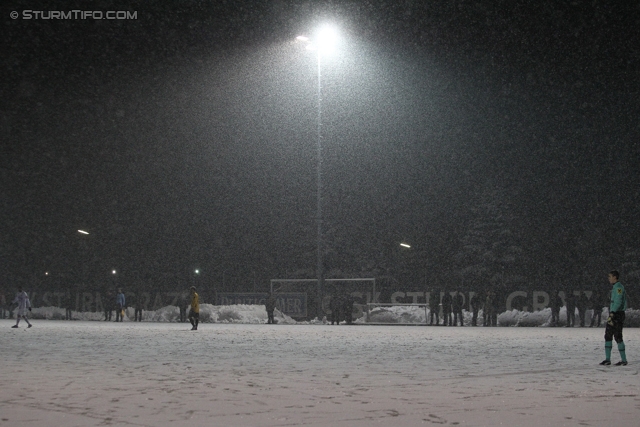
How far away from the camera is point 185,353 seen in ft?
55.4

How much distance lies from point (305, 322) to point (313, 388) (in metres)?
31.7

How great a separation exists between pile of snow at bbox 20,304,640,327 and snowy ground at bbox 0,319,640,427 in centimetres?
2078

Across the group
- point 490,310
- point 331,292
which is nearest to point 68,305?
point 331,292

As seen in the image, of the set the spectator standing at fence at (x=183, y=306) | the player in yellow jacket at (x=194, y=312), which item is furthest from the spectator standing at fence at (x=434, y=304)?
the spectator standing at fence at (x=183, y=306)

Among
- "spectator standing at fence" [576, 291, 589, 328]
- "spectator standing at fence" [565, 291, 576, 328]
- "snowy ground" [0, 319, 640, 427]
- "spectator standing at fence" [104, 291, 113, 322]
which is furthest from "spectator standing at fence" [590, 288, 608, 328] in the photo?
"spectator standing at fence" [104, 291, 113, 322]

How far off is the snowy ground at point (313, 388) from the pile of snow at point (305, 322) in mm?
20777

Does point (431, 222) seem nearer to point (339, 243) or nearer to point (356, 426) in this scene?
point (339, 243)

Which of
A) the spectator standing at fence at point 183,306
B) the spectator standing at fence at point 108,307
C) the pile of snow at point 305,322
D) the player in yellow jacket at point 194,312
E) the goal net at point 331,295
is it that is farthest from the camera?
the spectator standing at fence at point 108,307

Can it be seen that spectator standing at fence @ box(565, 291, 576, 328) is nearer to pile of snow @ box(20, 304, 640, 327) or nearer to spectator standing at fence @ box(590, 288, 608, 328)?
pile of snow @ box(20, 304, 640, 327)

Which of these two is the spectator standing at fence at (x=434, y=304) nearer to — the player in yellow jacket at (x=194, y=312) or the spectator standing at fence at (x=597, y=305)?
the spectator standing at fence at (x=597, y=305)

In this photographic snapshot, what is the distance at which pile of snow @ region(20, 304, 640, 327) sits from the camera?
1478 inches

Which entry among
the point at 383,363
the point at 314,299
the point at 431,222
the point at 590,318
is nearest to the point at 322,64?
the point at 314,299

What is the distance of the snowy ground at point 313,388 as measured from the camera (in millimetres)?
7738

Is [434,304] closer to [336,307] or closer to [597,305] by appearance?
[336,307]
